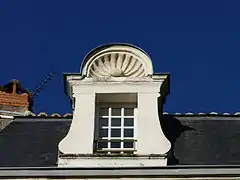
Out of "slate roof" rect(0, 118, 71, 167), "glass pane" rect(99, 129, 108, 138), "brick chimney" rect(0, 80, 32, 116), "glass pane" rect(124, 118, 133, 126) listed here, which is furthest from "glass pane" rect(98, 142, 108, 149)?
"brick chimney" rect(0, 80, 32, 116)

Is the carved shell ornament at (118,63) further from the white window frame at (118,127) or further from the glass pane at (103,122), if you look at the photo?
the glass pane at (103,122)

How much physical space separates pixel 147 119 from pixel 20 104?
4.30 metres

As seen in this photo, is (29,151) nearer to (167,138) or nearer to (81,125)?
(81,125)

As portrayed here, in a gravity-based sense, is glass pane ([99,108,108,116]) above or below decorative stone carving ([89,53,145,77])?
below

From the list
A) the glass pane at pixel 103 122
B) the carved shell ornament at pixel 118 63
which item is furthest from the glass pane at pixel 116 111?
the carved shell ornament at pixel 118 63

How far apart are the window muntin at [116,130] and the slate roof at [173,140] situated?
0.70 metres

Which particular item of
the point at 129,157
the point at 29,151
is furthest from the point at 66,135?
the point at 129,157

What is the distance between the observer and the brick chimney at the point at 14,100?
1593 cm

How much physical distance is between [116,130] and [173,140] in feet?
3.23

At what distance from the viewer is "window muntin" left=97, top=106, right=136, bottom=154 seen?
501 inches

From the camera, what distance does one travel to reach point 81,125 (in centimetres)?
1267

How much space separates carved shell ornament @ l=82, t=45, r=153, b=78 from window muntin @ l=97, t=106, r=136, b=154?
1.90 feet

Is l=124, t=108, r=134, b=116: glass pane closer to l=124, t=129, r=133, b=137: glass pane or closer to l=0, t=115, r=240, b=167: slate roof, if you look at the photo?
l=124, t=129, r=133, b=137: glass pane

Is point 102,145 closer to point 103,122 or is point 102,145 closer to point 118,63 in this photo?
point 103,122
